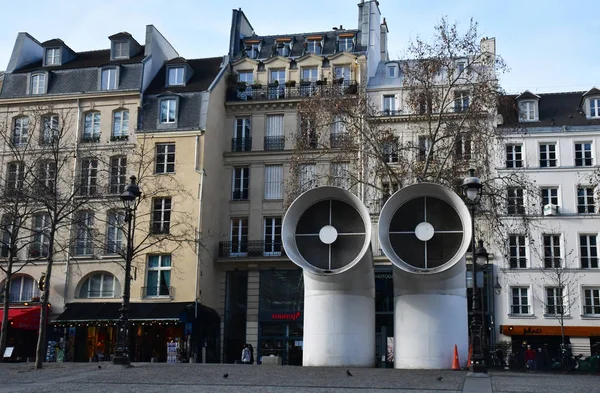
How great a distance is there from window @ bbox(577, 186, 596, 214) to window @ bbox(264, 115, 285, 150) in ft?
50.2

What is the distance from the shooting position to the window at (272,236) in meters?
41.9

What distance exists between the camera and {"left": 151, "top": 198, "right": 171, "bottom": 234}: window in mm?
41000

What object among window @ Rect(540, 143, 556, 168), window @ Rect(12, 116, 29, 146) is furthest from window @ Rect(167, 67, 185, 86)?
window @ Rect(540, 143, 556, 168)

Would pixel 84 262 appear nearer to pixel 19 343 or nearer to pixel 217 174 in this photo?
pixel 19 343

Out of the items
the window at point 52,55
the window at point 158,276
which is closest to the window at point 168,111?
the window at point 158,276

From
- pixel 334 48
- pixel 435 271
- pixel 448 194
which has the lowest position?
pixel 435 271

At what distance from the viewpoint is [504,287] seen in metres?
42.0

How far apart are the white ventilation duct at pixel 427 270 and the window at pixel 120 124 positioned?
22.7m

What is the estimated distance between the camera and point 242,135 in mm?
44156

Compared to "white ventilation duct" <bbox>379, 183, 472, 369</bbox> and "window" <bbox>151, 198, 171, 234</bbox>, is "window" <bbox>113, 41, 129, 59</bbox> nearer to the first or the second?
"window" <bbox>151, 198, 171, 234</bbox>

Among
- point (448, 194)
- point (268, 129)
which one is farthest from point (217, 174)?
point (448, 194)

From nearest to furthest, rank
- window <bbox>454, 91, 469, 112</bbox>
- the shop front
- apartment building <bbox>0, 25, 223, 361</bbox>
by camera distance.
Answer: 1. window <bbox>454, 91, 469, 112</bbox>
2. the shop front
3. apartment building <bbox>0, 25, 223, 361</bbox>

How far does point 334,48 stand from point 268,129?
6.48m

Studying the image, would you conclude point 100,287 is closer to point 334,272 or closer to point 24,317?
point 24,317
